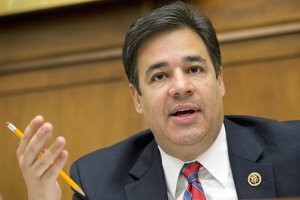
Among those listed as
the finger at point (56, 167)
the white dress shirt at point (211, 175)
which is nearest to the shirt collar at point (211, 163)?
the white dress shirt at point (211, 175)

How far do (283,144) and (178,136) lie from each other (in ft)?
0.93

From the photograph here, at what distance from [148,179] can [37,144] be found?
1.45ft

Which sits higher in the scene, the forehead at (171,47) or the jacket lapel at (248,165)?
the forehead at (171,47)

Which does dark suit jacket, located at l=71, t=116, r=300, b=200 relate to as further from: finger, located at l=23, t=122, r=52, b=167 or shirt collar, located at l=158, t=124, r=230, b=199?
finger, located at l=23, t=122, r=52, b=167

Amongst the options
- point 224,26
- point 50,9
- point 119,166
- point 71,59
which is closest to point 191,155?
point 119,166

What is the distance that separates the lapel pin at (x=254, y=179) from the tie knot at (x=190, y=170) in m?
0.14

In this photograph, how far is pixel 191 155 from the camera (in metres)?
1.35

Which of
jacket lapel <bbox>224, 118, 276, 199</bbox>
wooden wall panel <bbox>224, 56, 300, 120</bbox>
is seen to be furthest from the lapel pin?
wooden wall panel <bbox>224, 56, 300, 120</bbox>

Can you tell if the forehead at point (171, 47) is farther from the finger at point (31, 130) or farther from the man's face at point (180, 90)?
the finger at point (31, 130)

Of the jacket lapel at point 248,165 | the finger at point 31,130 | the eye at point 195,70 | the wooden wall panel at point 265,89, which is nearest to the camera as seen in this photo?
the finger at point 31,130

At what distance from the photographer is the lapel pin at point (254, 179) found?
1.25m

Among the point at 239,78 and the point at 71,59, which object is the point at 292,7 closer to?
the point at 239,78

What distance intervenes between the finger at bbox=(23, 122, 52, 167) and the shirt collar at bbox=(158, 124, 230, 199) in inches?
17.1

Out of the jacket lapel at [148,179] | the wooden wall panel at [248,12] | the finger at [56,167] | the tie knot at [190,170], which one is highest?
the wooden wall panel at [248,12]
